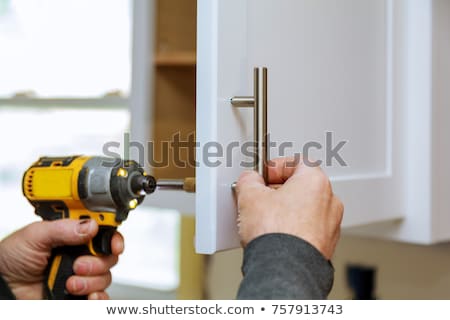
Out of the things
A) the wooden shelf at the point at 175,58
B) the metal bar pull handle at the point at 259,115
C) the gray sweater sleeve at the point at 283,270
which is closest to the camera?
the gray sweater sleeve at the point at 283,270

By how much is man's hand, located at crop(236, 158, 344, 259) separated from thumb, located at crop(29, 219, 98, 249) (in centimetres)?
37

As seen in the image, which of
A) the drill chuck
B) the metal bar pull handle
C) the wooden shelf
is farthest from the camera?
the wooden shelf

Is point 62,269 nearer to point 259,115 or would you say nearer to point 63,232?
point 63,232

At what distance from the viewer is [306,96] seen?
792mm

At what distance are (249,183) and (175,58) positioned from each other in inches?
37.2

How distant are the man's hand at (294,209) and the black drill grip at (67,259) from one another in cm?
39

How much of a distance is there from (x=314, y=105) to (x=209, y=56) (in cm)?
21

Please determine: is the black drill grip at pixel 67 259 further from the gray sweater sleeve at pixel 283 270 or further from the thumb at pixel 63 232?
the gray sweater sleeve at pixel 283 270

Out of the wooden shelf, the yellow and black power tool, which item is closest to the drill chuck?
the yellow and black power tool

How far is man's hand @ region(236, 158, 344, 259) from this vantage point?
61 centimetres

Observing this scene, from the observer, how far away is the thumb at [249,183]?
0.65 m

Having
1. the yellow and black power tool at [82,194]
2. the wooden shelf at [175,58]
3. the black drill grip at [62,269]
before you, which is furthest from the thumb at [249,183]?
the wooden shelf at [175,58]

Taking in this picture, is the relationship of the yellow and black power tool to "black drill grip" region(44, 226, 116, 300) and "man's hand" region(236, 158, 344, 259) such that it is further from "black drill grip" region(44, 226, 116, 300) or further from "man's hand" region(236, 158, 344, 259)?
"man's hand" region(236, 158, 344, 259)

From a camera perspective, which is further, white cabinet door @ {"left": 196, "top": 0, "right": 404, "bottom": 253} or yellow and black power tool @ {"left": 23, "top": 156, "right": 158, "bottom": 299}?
yellow and black power tool @ {"left": 23, "top": 156, "right": 158, "bottom": 299}
